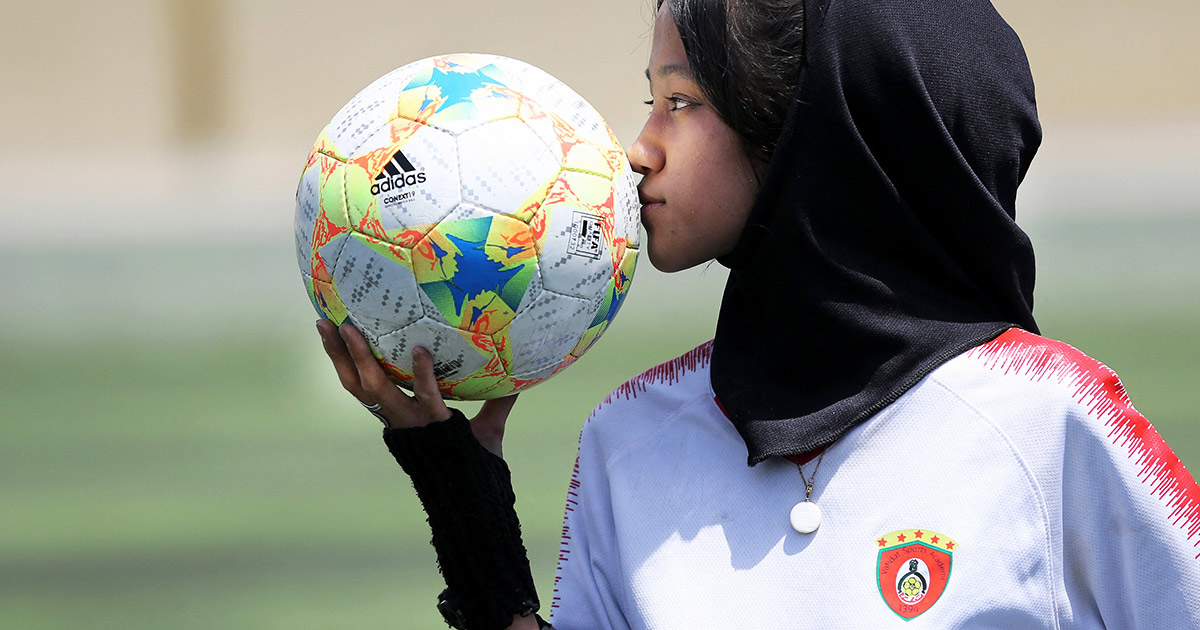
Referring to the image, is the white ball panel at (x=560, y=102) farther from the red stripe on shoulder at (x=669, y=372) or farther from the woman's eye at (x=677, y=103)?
the red stripe on shoulder at (x=669, y=372)

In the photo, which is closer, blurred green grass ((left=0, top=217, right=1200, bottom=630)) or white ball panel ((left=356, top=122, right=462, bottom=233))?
white ball panel ((left=356, top=122, right=462, bottom=233))

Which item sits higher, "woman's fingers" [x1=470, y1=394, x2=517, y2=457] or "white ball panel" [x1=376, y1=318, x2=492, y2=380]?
"white ball panel" [x1=376, y1=318, x2=492, y2=380]

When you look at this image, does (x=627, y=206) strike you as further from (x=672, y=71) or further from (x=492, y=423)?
(x=492, y=423)

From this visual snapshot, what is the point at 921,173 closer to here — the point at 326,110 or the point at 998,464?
the point at 998,464

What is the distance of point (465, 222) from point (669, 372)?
1.37ft

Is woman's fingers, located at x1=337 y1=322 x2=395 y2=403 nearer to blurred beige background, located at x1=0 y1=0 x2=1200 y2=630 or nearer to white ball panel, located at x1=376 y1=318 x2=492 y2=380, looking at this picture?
white ball panel, located at x1=376 y1=318 x2=492 y2=380

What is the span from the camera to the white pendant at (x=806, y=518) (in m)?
1.56

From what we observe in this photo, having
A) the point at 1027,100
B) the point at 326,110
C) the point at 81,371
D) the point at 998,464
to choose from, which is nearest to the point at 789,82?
the point at 1027,100

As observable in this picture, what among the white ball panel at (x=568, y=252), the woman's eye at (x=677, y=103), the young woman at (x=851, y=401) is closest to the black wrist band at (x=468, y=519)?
the young woman at (x=851, y=401)

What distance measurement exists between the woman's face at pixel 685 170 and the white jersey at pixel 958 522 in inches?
11.2

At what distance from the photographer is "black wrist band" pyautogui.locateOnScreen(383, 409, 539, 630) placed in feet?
5.76

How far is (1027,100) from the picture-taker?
1633 mm

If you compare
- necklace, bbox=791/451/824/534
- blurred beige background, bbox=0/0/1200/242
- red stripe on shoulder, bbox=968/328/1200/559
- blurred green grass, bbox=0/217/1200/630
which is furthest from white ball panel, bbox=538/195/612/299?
blurred beige background, bbox=0/0/1200/242

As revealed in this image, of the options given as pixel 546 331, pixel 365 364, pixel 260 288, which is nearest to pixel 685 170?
pixel 546 331
